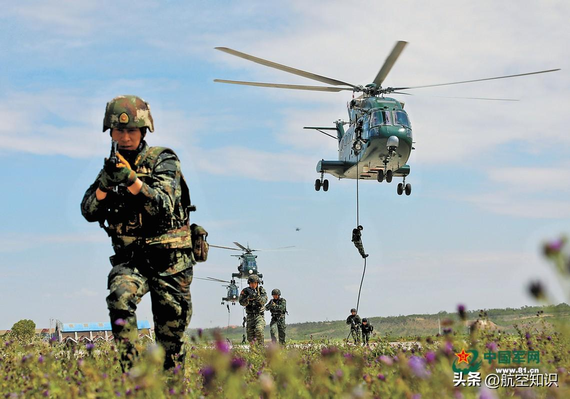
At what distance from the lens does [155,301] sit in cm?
620

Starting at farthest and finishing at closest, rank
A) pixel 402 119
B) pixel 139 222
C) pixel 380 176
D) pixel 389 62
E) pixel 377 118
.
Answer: pixel 380 176 < pixel 389 62 < pixel 402 119 < pixel 377 118 < pixel 139 222

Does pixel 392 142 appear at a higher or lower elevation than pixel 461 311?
higher

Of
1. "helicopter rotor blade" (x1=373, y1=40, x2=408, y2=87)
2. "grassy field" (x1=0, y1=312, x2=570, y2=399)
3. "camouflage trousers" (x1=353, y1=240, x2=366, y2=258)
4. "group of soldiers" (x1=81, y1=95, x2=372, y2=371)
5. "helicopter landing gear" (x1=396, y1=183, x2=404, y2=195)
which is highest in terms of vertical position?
"helicopter rotor blade" (x1=373, y1=40, x2=408, y2=87)

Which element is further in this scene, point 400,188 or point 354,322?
point 400,188

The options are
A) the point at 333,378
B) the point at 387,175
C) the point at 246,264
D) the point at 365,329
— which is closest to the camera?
the point at 333,378

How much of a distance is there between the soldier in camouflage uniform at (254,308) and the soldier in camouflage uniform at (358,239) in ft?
11.3

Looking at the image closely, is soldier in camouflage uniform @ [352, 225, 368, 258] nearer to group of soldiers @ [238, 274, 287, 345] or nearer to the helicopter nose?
group of soldiers @ [238, 274, 287, 345]

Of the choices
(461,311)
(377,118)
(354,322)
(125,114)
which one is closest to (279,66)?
(377,118)

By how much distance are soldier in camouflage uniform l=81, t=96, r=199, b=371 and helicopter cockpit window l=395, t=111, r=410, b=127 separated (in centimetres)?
1983

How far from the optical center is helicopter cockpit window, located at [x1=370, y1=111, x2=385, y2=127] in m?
25.1

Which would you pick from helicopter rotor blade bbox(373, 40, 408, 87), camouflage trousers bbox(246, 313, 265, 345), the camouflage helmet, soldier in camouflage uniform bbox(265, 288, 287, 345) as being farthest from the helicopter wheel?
the camouflage helmet

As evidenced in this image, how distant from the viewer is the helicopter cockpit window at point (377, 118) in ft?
82.3

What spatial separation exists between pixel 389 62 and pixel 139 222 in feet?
70.3

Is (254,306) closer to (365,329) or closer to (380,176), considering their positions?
(365,329)
